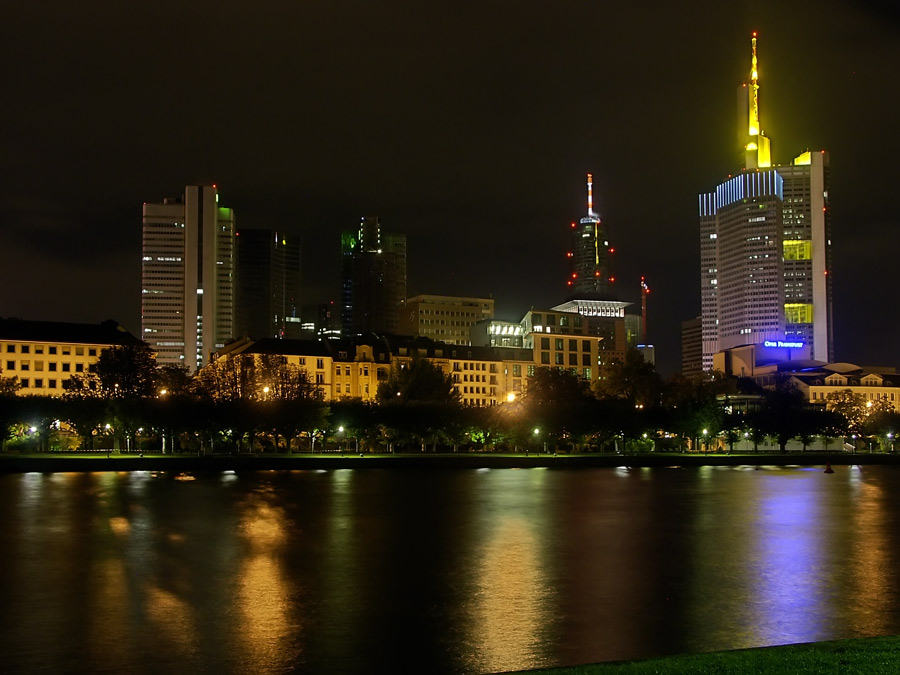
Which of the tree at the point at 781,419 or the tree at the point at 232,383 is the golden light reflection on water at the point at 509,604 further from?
the tree at the point at 781,419

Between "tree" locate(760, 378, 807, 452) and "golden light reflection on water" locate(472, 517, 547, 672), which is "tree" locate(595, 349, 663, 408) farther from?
"golden light reflection on water" locate(472, 517, 547, 672)

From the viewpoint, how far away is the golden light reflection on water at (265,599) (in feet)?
55.9

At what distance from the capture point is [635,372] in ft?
491

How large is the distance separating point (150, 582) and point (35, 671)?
840cm

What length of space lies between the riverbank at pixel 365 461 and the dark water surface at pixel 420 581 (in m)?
30.9

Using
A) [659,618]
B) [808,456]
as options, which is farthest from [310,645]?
[808,456]

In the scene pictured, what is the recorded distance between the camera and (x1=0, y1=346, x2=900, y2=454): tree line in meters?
101

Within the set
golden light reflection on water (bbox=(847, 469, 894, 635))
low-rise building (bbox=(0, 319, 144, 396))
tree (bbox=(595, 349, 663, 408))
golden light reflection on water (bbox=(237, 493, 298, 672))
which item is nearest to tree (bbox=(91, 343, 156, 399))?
low-rise building (bbox=(0, 319, 144, 396))

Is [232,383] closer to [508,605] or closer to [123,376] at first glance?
[123,376]

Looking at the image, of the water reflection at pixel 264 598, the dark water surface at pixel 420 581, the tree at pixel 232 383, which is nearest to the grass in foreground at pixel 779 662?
the dark water surface at pixel 420 581

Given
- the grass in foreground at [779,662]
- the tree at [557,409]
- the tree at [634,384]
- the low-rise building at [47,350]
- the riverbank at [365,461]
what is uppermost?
the low-rise building at [47,350]

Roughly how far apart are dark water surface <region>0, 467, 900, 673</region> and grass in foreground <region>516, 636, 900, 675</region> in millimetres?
2392

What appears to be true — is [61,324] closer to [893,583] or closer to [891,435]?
[891,435]

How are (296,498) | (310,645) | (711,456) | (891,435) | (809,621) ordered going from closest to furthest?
1. (310,645)
2. (809,621)
3. (296,498)
4. (711,456)
5. (891,435)
